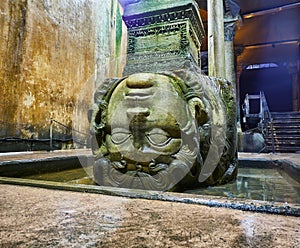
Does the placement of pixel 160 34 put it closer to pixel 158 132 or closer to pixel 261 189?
pixel 158 132

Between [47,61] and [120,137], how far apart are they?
4907 mm

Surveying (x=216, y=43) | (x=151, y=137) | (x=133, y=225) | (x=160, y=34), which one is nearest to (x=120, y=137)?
(x=151, y=137)

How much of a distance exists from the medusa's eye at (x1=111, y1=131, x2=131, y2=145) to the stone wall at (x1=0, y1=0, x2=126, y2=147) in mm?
3818

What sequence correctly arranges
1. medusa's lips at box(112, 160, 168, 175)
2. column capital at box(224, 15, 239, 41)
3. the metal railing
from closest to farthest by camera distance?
medusa's lips at box(112, 160, 168, 175)
the metal railing
column capital at box(224, 15, 239, 41)

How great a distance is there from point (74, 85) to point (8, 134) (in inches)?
103

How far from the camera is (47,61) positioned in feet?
19.4

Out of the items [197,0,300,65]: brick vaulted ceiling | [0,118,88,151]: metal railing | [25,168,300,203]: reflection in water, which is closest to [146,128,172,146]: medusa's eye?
[25,168,300,203]: reflection in water

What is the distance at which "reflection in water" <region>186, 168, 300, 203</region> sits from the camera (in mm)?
1907

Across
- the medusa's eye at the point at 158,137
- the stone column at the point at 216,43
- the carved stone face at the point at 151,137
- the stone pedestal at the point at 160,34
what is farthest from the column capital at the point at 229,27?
the medusa's eye at the point at 158,137

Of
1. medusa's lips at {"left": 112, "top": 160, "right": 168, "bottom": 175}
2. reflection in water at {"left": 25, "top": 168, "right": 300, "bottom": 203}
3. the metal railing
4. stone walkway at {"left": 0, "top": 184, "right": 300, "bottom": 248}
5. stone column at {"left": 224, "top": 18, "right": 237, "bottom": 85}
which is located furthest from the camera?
stone column at {"left": 224, "top": 18, "right": 237, "bottom": 85}

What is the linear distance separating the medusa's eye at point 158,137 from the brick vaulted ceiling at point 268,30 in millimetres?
8418

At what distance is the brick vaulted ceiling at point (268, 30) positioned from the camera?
33.6ft

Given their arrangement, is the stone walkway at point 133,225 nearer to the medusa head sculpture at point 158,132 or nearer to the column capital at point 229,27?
the medusa head sculpture at point 158,132

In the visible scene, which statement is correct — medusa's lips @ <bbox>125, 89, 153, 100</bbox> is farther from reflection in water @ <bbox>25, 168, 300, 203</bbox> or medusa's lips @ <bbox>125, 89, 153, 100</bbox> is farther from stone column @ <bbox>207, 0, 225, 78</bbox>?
stone column @ <bbox>207, 0, 225, 78</bbox>
